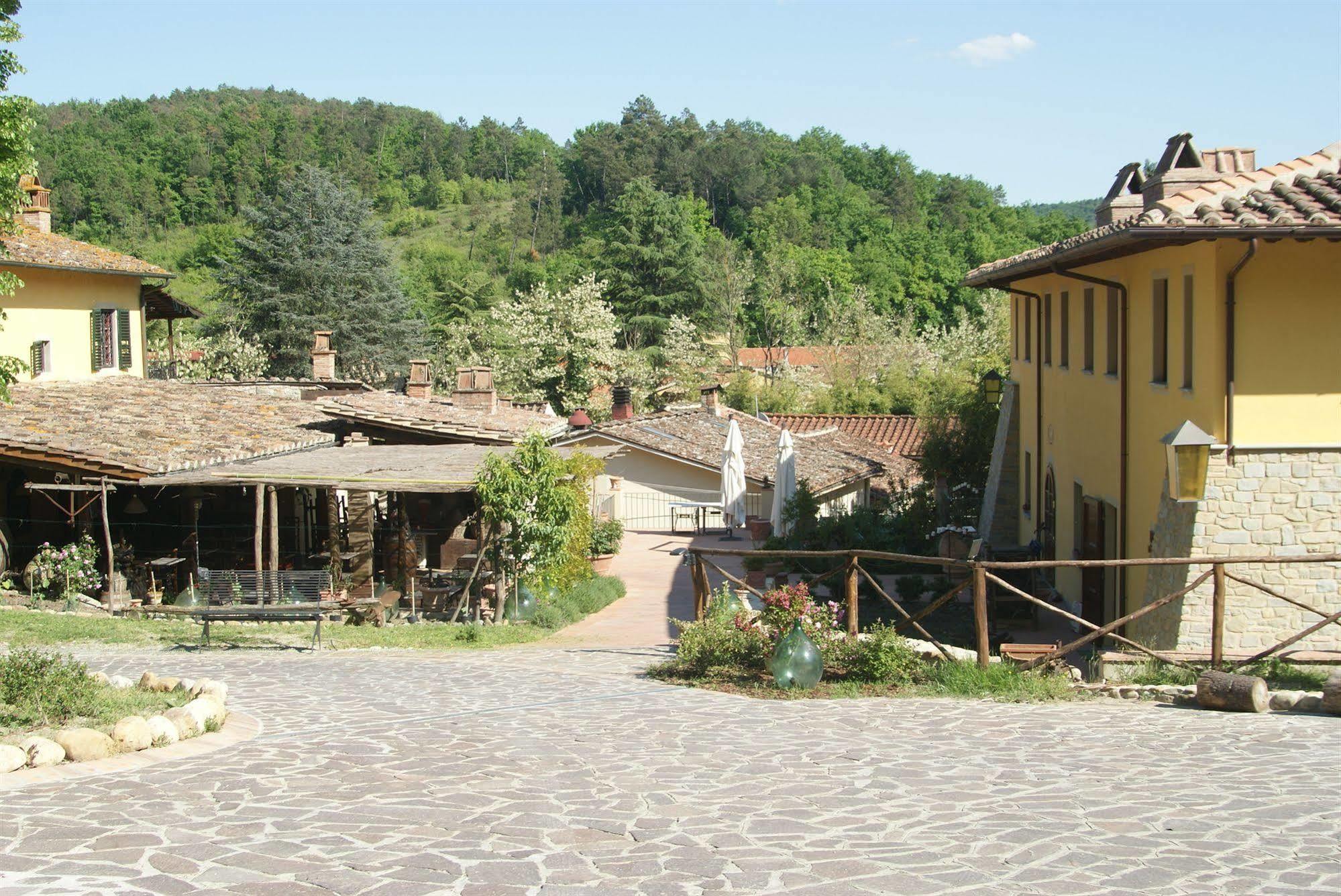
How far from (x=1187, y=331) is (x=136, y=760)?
11.4 m

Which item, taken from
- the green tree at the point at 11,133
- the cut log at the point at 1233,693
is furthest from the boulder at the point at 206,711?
the cut log at the point at 1233,693

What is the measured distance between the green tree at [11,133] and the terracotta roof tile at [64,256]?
13.1 metres

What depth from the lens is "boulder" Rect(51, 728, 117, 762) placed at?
842 cm

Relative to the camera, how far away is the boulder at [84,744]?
842 centimetres

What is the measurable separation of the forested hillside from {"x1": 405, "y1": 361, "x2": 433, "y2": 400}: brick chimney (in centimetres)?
3465

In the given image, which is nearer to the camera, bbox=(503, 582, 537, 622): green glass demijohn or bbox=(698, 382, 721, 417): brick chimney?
bbox=(503, 582, 537, 622): green glass demijohn

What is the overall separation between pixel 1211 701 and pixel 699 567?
5.87 meters

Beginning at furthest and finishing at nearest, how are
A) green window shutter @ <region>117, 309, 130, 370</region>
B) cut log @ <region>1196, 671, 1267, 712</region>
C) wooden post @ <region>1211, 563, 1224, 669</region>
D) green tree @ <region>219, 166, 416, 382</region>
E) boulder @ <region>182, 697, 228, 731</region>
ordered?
1. green tree @ <region>219, 166, 416, 382</region>
2. green window shutter @ <region>117, 309, 130, 370</region>
3. wooden post @ <region>1211, 563, 1224, 669</region>
4. cut log @ <region>1196, 671, 1267, 712</region>
5. boulder @ <region>182, 697, 228, 731</region>

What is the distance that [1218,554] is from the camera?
12.7m

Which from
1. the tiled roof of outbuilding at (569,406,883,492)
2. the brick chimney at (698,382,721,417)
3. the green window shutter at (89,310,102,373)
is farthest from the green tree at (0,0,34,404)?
the brick chimney at (698,382,721,417)

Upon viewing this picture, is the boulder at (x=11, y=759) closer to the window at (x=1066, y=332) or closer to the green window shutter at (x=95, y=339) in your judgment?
the window at (x=1066, y=332)

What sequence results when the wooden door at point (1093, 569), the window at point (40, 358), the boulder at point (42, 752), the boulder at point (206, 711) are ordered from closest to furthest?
the boulder at point (42, 752), the boulder at point (206, 711), the wooden door at point (1093, 569), the window at point (40, 358)

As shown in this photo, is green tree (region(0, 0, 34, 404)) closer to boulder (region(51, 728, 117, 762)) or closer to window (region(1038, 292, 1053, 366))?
boulder (region(51, 728, 117, 762))

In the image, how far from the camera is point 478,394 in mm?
30266
